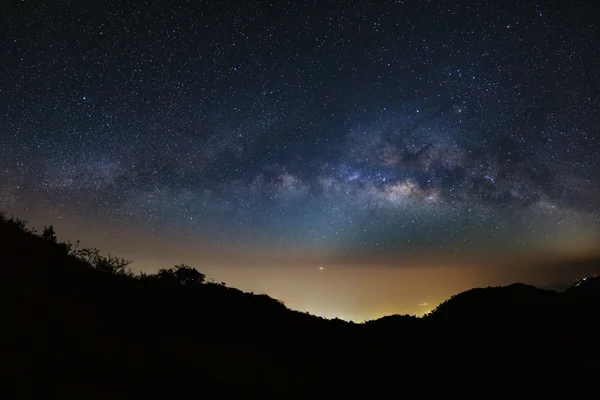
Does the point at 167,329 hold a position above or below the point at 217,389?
above

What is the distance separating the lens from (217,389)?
8938 millimetres

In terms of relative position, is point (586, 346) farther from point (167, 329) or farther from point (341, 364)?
point (167, 329)

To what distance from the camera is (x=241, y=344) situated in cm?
1403

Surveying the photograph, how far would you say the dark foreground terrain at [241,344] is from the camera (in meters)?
8.05

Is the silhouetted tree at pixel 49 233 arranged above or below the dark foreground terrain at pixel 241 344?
above

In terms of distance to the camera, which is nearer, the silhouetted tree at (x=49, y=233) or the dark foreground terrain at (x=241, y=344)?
the dark foreground terrain at (x=241, y=344)

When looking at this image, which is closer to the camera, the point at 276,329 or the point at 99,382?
the point at 99,382

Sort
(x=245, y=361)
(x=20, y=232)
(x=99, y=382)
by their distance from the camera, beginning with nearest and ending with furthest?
(x=99, y=382)
(x=245, y=361)
(x=20, y=232)

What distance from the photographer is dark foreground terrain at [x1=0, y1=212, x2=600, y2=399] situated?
8.05 m

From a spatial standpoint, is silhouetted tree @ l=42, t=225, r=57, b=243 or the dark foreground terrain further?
silhouetted tree @ l=42, t=225, r=57, b=243

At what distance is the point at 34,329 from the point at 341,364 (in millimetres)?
9724

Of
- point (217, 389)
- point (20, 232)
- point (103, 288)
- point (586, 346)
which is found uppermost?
point (20, 232)

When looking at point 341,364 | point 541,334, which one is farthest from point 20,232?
point 541,334

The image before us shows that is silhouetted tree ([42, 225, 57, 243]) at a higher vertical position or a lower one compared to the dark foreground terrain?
higher
